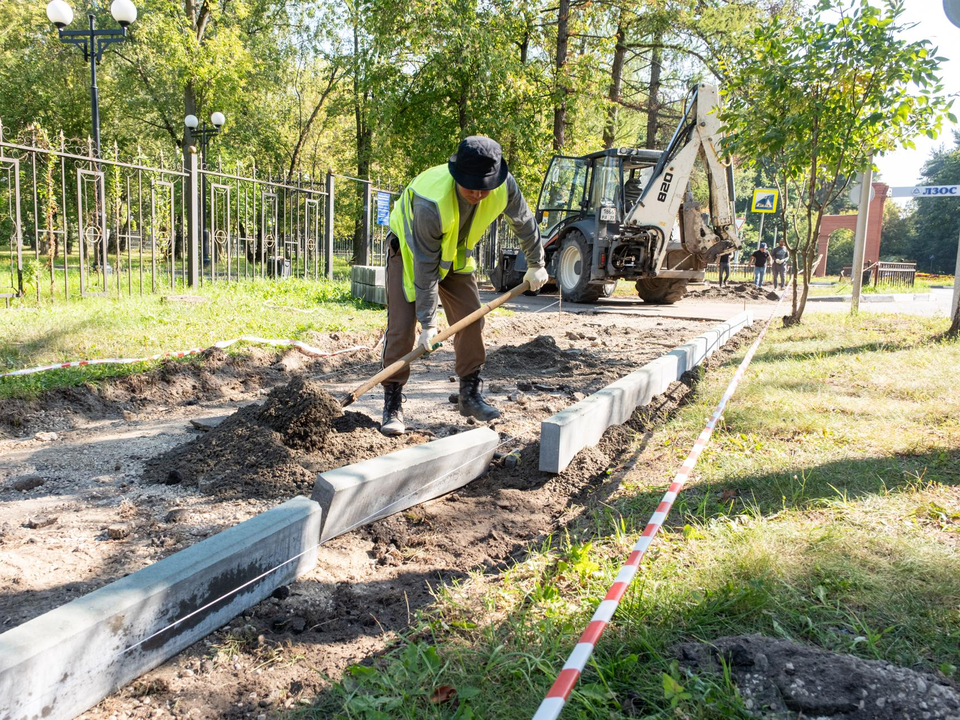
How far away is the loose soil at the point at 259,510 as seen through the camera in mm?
2289

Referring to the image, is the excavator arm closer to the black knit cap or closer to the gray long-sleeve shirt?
the gray long-sleeve shirt

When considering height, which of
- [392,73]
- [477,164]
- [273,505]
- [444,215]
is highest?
[392,73]

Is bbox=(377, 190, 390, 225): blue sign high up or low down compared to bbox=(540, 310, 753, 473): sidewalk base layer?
up

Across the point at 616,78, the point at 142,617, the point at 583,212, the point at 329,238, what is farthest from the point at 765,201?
the point at 142,617

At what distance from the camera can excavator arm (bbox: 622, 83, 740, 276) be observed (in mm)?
11828

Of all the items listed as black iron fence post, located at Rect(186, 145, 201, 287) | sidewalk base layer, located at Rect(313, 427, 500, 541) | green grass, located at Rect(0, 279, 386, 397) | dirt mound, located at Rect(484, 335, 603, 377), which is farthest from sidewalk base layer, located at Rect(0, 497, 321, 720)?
black iron fence post, located at Rect(186, 145, 201, 287)

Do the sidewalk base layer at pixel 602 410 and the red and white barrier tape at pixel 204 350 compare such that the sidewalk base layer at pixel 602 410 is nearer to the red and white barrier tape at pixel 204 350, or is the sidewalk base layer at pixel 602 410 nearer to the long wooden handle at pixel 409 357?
the long wooden handle at pixel 409 357

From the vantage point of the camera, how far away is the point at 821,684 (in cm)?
187

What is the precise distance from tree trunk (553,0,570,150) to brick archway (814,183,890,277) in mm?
14362

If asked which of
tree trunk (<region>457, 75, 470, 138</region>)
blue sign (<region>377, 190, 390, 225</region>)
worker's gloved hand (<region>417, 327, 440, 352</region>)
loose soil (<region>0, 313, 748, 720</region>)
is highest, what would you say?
tree trunk (<region>457, 75, 470, 138</region>)

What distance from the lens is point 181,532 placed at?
315cm

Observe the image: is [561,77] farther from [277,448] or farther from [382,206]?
[277,448]

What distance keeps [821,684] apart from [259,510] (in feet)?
8.31

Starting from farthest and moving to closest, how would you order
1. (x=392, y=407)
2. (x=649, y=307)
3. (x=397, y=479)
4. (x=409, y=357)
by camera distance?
(x=649, y=307) → (x=392, y=407) → (x=409, y=357) → (x=397, y=479)
